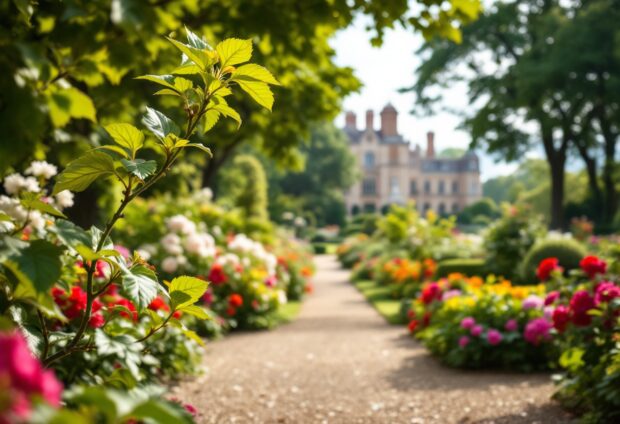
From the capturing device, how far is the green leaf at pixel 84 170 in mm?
1377

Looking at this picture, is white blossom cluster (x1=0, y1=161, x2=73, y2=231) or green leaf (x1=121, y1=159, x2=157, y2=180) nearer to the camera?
green leaf (x1=121, y1=159, x2=157, y2=180)

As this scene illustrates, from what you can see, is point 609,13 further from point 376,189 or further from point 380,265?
point 376,189

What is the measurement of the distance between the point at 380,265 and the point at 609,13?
1246 centimetres

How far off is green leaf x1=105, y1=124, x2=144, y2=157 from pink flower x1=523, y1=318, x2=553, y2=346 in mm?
4166

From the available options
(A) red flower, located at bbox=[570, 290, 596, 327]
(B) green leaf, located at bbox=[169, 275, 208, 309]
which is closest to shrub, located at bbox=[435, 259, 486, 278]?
(A) red flower, located at bbox=[570, 290, 596, 327]

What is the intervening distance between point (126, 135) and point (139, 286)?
Answer: 14.2 inches

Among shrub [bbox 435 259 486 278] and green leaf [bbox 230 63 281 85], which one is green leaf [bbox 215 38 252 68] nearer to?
green leaf [bbox 230 63 281 85]

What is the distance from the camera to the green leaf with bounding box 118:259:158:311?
4.07 feet

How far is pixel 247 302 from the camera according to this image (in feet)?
26.5

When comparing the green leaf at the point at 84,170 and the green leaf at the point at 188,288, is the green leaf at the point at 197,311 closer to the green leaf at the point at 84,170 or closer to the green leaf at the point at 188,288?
the green leaf at the point at 188,288

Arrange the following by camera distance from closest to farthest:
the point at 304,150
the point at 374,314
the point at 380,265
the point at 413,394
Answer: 1. the point at 413,394
2. the point at 374,314
3. the point at 380,265
4. the point at 304,150

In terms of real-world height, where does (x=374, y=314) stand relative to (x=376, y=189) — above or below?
below

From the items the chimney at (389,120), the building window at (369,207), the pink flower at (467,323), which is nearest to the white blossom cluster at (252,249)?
the pink flower at (467,323)

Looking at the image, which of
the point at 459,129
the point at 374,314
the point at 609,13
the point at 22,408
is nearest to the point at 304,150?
the point at 459,129
